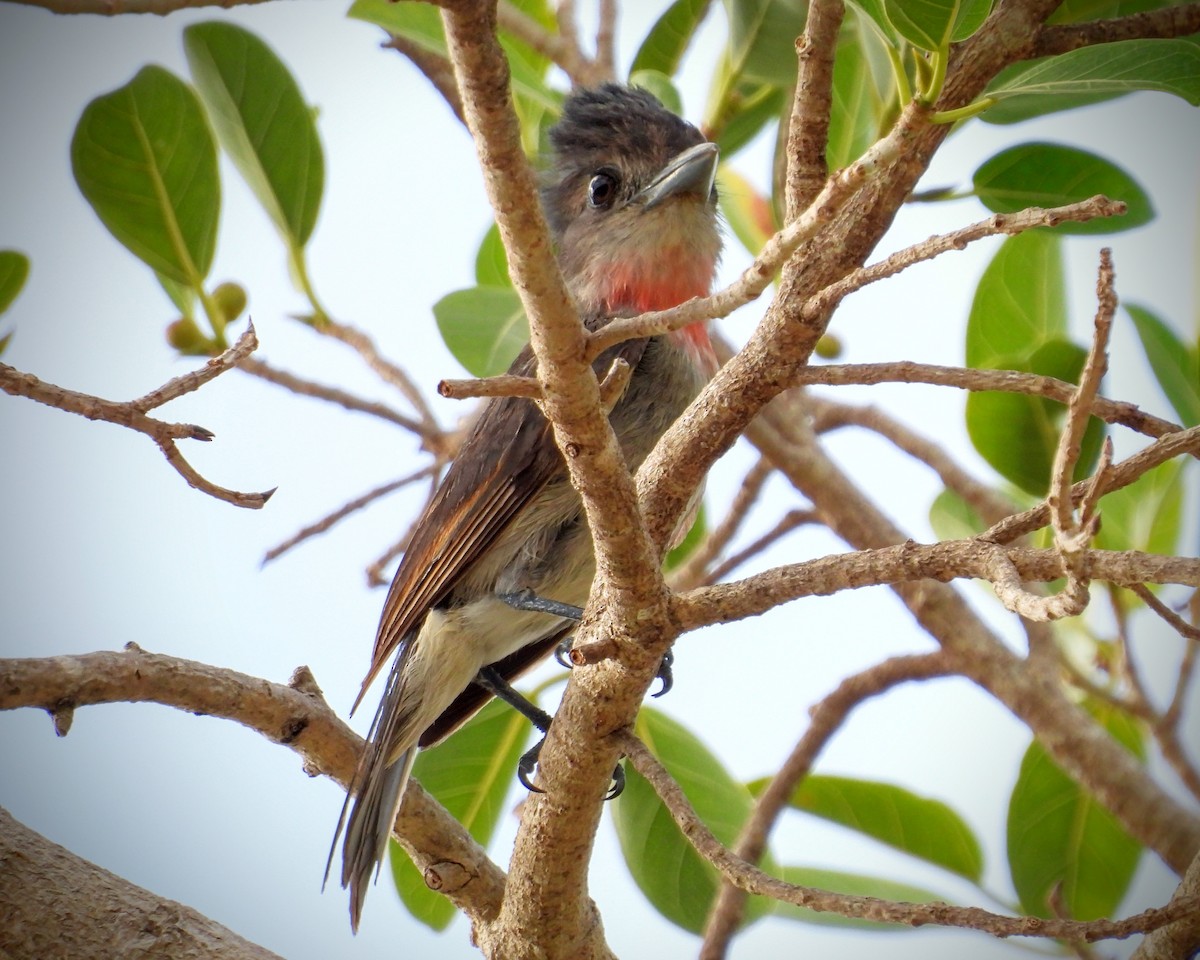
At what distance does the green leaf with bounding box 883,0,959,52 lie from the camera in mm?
1569

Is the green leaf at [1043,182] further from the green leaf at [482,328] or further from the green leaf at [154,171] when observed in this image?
the green leaf at [154,171]

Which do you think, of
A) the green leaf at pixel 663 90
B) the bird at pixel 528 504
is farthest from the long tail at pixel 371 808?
the green leaf at pixel 663 90

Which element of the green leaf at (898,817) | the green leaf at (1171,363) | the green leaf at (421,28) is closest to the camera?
the green leaf at (1171,363)

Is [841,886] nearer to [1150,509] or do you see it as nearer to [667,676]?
[667,676]

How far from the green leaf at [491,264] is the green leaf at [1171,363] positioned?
1.56 m

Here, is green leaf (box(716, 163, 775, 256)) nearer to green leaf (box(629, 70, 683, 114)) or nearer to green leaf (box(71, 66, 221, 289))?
green leaf (box(629, 70, 683, 114))

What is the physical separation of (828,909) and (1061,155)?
1547 mm

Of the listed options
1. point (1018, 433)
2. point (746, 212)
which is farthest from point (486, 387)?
point (746, 212)

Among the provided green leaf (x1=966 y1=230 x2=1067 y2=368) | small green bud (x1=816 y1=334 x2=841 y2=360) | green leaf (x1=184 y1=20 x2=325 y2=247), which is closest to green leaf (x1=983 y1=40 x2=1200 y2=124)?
green leaf (x1=966 y1=230 x2=1067 y2=368)

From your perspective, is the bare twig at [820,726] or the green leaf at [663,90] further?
the green leaf at [663,90]

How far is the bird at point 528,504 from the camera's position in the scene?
2738 mm

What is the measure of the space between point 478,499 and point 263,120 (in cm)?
101

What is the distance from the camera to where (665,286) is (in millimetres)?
3248

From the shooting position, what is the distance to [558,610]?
2768 mm
